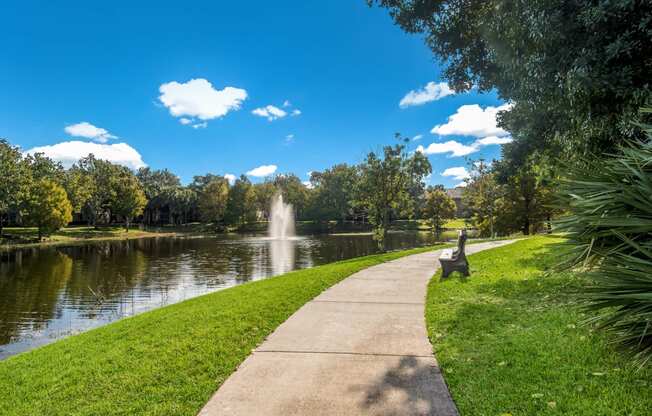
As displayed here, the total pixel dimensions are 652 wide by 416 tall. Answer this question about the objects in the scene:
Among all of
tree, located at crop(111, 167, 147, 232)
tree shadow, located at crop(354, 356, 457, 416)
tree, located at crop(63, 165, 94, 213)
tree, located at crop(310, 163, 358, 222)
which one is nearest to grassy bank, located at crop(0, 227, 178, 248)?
tree, located at crop(111, 167, 147, 232)

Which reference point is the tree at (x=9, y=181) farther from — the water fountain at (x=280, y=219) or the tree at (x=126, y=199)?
the water fountain at (x=280, y=219)

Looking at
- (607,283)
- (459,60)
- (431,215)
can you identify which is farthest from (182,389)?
(431,215)

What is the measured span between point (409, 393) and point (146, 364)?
3.59 metres

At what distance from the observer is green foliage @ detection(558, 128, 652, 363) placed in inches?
137

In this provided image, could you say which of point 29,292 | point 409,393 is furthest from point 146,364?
point 29,292

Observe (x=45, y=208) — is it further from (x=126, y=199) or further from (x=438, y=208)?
(x=438, y=208)

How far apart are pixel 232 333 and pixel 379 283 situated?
524 centimetres

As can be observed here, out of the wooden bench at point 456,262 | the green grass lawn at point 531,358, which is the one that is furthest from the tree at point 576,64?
the wooden bench at point 456,262

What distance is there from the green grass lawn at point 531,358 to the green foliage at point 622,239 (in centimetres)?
43

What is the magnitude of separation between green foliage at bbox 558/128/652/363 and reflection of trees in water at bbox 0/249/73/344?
14.3 metres

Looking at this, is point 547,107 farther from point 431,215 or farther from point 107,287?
point 431,215

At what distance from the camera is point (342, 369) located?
4.83 metres

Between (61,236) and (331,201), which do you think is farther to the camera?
(331,201)

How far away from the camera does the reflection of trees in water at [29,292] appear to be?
1291 centimetres
